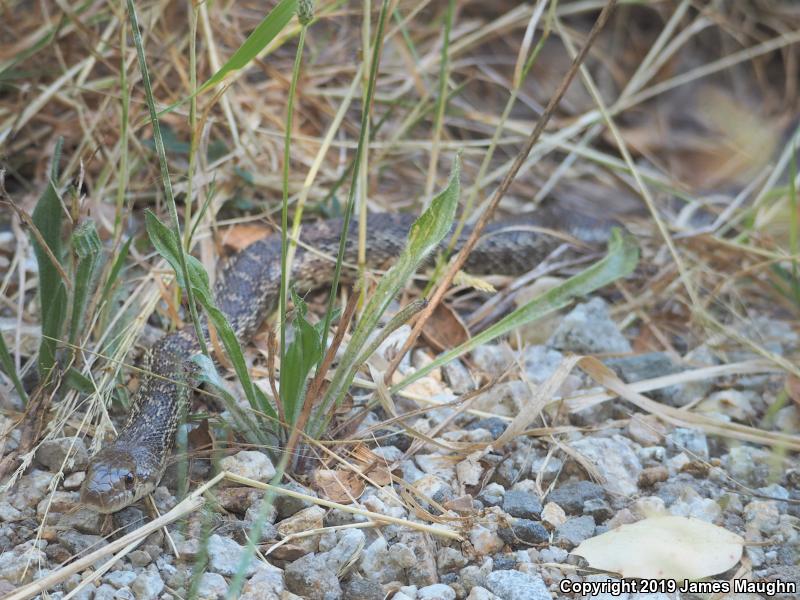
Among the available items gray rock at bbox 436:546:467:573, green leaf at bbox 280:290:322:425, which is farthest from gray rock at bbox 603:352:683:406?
green leaf at bbox 280:290:322:425

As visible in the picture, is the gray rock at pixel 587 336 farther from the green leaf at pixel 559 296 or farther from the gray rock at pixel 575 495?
the gray rock at pixel 575 495

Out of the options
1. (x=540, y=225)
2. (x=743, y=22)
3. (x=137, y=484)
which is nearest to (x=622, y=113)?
(x=743, y=22)

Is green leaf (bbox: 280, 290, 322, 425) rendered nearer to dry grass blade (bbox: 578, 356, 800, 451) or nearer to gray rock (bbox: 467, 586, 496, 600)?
gray rock (bbox: 467, 586, 496, 600)

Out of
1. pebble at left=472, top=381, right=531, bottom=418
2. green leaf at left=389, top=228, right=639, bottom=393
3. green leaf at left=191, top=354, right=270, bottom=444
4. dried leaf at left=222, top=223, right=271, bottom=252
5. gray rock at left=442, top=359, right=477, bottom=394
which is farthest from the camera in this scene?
dried leaf at left=222, top=223, right=271, bottom=252

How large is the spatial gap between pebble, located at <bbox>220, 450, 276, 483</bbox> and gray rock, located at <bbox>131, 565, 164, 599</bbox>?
15.1 inches

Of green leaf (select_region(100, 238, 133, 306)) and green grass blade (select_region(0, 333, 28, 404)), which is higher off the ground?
green leaf (select_region(100, 238, 133, 306))

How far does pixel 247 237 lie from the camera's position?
4.08 metres

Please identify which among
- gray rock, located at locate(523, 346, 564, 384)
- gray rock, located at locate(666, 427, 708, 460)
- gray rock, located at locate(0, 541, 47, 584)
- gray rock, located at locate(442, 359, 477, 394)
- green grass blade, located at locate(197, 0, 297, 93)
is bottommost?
gray rock, located at locate(666, 427, 708, 460)

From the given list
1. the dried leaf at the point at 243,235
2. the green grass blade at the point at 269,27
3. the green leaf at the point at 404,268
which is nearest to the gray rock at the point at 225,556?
the green leaf at the point at 404,268

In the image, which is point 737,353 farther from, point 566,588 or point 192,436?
point 192,436

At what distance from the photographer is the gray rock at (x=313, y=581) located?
2.24 meters

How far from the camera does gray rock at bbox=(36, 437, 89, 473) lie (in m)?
2.68

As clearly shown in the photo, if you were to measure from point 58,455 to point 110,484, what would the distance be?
35cm

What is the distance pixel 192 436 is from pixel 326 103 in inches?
96.8
